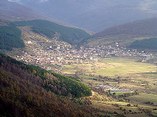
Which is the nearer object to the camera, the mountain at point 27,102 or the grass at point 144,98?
the mountain at point 27,102

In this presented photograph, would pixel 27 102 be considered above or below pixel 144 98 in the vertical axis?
above

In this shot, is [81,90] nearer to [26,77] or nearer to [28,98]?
[26,77]

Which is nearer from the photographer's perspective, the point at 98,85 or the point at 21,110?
the point at 21,110

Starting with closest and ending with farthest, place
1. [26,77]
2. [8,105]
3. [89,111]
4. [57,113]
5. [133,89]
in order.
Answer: [8,105] → [57,113] → [89,111] → [26,77] → [133,89]

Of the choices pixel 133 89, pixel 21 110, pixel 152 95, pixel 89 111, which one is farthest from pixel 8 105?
pixel 133 89

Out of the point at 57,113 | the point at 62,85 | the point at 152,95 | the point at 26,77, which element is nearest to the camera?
the point at 57,113

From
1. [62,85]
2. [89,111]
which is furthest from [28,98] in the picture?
[62,85]

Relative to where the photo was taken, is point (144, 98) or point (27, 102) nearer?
point (27, 102)

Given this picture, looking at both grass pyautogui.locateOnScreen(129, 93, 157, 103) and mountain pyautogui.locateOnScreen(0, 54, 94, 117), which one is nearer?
mountain pyautogui.locateOnScreen(0, 54, 94, 117)

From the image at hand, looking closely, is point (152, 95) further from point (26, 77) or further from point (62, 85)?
point (26, 77)
